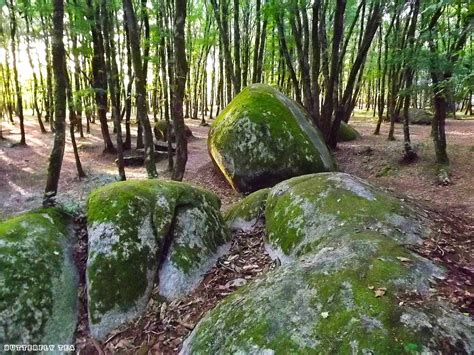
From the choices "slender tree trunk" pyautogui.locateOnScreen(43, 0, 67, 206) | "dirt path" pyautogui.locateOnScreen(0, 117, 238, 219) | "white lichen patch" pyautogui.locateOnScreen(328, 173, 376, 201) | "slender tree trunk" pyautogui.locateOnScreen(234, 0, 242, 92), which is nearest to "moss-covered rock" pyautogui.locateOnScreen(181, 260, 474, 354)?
"white lichen patch" pyautogui.locateOnScreen(328, 173, 376, 201)

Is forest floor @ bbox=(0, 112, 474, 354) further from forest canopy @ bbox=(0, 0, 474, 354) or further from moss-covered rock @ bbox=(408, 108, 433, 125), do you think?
moss-covered rock @ bbox=(408, 108, 433, 125)

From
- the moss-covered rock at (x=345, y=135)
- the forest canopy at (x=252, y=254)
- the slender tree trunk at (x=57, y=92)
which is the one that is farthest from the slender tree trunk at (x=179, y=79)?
the moss-covered rock at (x=345, y=135)

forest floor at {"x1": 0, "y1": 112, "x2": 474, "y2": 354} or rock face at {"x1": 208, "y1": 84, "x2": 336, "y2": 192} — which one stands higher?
rock face at {"x1": 208, "y1": 84, "x2": 336, "y2": 192}

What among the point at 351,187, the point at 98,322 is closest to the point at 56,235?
the point at 98,322

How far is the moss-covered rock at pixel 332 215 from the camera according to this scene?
4.45 metres

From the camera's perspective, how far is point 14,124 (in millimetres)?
24703

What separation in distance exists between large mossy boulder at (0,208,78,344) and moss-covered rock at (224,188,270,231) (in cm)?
260

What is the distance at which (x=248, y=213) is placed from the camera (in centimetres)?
630

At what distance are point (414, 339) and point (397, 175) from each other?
25.9 ft

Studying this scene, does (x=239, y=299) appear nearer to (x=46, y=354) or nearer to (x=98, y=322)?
(x=98, y=322)

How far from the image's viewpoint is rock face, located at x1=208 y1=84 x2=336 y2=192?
9.12m

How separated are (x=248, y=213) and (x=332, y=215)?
184cm

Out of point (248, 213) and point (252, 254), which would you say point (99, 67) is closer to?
point (248, 213)

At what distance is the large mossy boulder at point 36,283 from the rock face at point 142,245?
27cm
